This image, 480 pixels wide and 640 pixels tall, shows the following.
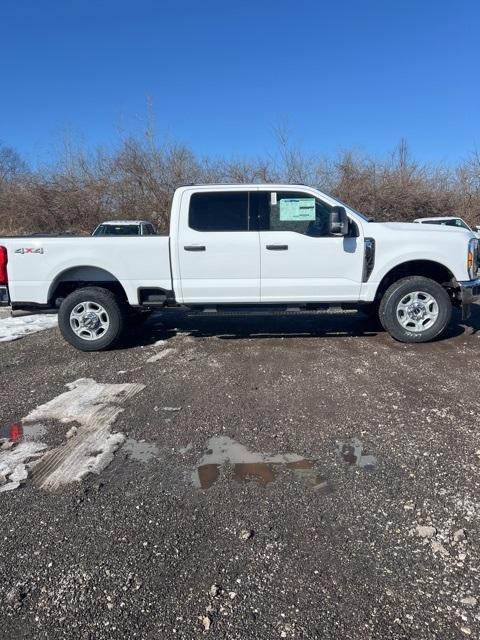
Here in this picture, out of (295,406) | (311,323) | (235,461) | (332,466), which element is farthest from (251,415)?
(311,323)

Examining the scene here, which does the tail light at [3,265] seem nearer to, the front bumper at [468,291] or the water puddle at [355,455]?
the water puddle at [355,455]

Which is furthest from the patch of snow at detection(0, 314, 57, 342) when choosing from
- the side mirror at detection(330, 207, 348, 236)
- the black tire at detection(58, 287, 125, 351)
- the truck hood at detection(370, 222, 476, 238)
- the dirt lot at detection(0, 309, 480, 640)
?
the truck hood at detection(370, 222, 476, 238)

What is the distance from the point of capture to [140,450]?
3463 millimetres

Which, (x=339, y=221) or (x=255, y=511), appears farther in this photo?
(x=339, y=221)

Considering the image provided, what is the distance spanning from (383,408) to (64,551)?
2867 millimetres

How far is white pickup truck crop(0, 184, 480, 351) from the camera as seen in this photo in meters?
5.93

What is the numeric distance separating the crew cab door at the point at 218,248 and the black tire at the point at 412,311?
1.81 m

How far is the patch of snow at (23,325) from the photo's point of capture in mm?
7234

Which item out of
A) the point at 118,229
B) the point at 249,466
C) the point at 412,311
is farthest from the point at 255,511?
the point at 118,229

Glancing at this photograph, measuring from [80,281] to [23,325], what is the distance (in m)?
2.49

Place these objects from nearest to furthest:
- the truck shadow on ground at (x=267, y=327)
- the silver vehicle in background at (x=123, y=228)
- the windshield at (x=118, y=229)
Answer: the truck shadow on ground at (x=267, y=327) → the silver vehicle in background at (x=123, y=228) → the windshield at (x=118, y=229)

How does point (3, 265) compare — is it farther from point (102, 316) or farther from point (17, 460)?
point (17, 460)

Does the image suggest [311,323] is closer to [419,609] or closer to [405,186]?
[419,609]

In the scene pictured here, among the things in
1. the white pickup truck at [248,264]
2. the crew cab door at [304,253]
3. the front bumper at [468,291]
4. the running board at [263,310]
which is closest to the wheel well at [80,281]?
the white pickup truck at [248,264]
